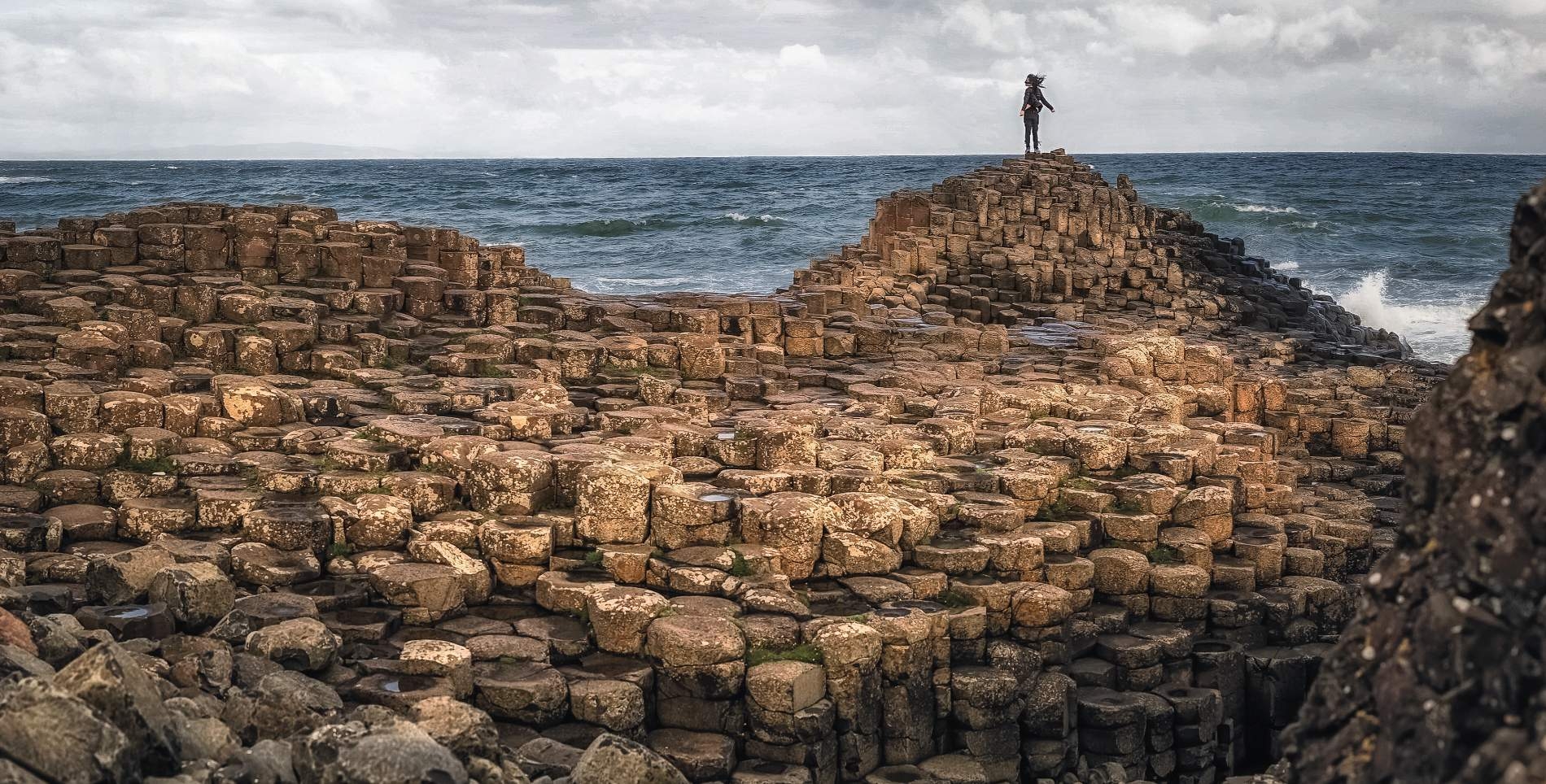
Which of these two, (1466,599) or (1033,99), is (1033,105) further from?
(1466,599)

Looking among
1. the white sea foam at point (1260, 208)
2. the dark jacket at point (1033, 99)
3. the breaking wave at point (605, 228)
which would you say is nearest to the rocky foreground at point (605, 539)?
the dark jacket at point (1033, 99)

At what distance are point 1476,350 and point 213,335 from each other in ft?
44.9

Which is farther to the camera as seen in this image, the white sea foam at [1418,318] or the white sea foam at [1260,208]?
the white sea foam at [1260,208]

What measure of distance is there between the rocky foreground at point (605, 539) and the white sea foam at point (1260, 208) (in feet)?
154

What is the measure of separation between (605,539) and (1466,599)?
25.6ft

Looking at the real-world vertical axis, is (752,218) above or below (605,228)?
above

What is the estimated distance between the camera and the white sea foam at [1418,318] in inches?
1329

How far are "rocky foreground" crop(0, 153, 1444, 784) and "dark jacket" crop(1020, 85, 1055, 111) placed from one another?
49.6 ft

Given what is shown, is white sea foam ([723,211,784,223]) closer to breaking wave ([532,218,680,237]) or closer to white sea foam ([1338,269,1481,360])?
breaking wave ([532,218,680,237])

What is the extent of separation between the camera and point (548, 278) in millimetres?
23188

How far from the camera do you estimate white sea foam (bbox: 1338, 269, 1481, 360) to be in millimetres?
33750

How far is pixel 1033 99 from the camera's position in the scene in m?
33.3

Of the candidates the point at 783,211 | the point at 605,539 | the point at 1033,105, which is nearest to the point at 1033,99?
the point at 1033,105

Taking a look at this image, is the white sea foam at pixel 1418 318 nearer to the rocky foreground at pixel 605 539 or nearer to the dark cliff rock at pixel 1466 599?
the rocky foreground at pixel 605 539
